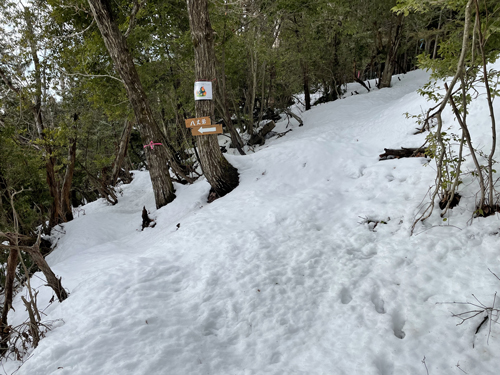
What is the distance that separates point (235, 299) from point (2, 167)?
7118 mm

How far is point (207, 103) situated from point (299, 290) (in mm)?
4084

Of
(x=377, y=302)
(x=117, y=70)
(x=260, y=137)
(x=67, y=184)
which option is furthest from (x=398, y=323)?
(x=67, y=184)

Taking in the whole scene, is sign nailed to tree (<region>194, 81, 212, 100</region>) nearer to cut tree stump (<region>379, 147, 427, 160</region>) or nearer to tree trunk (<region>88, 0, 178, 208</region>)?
tree trunk (<region>88, 0, 178, 208</region>)

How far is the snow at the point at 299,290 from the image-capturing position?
2.39 meters

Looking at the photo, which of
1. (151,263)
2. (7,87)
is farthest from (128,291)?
(7,87)

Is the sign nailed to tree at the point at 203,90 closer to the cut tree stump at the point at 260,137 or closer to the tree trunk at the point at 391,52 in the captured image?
the cut tree stump at the point at 260,137

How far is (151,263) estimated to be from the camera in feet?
12.4

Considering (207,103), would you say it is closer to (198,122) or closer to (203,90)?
(203,90)

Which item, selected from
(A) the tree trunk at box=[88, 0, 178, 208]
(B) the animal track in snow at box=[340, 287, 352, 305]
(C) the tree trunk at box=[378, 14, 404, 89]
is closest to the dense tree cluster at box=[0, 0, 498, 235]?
(A) the tree trunk at box=[88, 0, 178, 208]

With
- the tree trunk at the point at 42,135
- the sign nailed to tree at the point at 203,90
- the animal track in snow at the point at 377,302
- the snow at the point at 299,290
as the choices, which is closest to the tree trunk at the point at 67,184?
the tree trunk at the point at 42,135

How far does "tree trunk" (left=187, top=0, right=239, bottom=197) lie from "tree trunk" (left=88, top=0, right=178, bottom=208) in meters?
1.85

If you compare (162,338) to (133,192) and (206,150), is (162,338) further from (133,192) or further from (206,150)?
(133,192)

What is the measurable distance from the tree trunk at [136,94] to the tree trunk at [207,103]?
1851 mm

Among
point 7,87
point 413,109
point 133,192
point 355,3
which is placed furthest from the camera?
point 355,3
